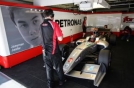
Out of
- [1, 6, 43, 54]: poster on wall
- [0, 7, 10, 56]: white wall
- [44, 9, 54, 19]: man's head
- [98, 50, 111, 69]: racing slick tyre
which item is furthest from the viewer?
[1, 6, 43, 54]: poster on wall

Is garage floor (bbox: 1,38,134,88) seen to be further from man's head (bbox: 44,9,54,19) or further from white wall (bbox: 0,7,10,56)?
man's head (bbox: 44,9,54,19)

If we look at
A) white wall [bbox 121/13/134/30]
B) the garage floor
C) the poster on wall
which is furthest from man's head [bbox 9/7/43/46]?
white wall [bbox 121/13/134/30]

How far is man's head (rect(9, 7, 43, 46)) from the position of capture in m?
3.31

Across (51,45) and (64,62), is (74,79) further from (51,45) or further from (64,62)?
(51,45)

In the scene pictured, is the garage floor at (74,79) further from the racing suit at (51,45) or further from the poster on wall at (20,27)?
the poster on wall at (20,27)

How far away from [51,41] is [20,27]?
1.97m

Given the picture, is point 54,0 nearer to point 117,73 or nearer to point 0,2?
point 0,2

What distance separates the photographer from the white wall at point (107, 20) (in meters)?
7.96

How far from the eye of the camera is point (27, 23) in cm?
371

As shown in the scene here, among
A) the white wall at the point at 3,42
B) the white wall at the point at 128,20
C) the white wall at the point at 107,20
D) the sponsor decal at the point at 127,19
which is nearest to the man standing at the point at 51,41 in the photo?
the white wall at the point at 3,42

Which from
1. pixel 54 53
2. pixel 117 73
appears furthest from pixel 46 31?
pixel 117 73

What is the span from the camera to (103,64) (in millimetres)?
2461

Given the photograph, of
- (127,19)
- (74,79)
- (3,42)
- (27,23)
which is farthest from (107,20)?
(3,42)

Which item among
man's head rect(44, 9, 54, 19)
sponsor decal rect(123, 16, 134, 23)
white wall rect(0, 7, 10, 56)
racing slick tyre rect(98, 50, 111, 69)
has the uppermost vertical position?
man's head rect(44, 9, 54, 19)
